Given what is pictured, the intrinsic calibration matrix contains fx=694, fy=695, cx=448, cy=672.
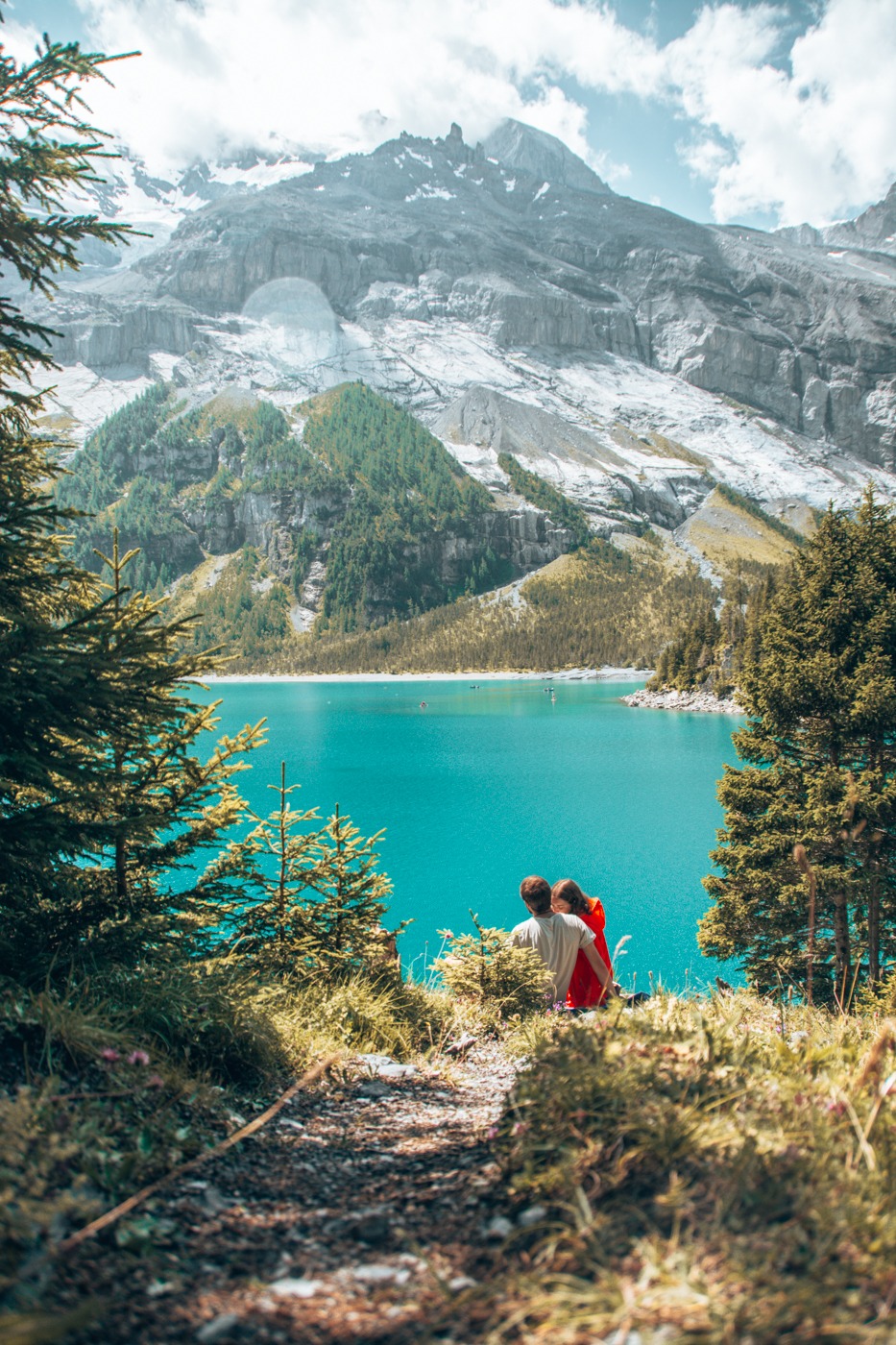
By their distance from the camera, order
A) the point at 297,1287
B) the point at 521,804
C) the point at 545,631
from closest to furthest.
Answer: the point at 297,1287 < the point at 521,804 < the point at 545,631

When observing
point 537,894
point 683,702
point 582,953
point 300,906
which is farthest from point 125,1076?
point 683,702

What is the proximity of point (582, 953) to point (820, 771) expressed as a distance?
809 centimetres

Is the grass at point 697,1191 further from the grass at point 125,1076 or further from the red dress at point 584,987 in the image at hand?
the red dress at point 584,987

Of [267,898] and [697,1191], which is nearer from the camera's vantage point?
[697,1191]

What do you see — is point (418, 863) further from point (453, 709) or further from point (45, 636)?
point (453, 709)

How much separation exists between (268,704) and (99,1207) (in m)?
102

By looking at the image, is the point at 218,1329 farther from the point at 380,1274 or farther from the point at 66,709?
the point at 66,709

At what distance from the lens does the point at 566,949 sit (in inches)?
256

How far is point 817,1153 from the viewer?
2643 millimetres

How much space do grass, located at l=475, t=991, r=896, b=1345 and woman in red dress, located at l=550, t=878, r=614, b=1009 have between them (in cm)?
303

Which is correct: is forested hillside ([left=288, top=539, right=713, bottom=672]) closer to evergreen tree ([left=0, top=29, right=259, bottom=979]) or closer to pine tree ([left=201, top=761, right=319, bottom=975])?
pine tree ([left=201, top=761, right=319, bottom=975])

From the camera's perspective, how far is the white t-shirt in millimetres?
6469

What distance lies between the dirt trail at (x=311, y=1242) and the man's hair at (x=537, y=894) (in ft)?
8.40

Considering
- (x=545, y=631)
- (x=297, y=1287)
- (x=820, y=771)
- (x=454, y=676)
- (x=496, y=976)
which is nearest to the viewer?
(x=297, y=1287)
